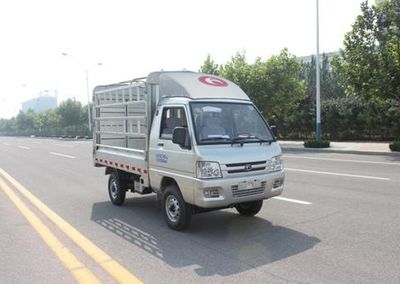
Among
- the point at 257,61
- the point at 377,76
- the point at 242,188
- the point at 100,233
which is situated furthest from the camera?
the point at 257,61

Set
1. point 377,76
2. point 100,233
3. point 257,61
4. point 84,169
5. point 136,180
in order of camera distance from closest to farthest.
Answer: point 100,233
point 136,180
point 84,169
point 377,76
point 257,61

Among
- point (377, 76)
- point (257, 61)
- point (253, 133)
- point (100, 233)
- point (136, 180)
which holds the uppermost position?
point (257, 61)

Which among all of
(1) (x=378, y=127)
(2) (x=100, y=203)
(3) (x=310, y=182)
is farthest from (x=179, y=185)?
(1) (x=378, y=127)

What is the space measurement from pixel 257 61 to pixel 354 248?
27.2 metres

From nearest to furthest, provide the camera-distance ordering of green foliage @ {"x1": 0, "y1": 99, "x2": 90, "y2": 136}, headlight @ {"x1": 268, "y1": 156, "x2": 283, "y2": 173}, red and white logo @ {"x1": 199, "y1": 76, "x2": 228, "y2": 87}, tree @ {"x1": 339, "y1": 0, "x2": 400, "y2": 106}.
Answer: headlight @ {"x1": 268, "y1": 156, "x2": 283, "y2": 173} → red and white logo @ {"x1": 199, "y1": 76, "x2": 228, "y2": 87} → tree @ {"x1": 339, "y1": 0, "x2": 400, "y2": 106} → green foliage @ {"x1": 0, "y1": 99, "x2": 90, "y2": 136}

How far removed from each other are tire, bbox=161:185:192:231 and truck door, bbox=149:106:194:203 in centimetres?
18

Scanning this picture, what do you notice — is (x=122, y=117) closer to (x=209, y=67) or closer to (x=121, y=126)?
(x=121, y=126)

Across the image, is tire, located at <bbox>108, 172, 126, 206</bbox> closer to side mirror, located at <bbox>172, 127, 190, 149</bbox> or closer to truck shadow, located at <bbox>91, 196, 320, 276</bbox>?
truck shadow, located at <bbox>91, 196, 320, 276</bbox>

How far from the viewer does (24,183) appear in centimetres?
1345

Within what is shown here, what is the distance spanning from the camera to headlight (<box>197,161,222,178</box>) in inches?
252

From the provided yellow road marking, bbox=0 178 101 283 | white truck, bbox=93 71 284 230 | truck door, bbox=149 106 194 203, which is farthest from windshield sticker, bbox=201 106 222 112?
yellow road marking, bbox=0 178 101 283

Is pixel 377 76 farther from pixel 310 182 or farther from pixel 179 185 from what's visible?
pixel 179 185

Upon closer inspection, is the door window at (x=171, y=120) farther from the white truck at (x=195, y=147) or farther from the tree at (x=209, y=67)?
the tree at (x=209, y=67)

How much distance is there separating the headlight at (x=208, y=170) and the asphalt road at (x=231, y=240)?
954 mm
